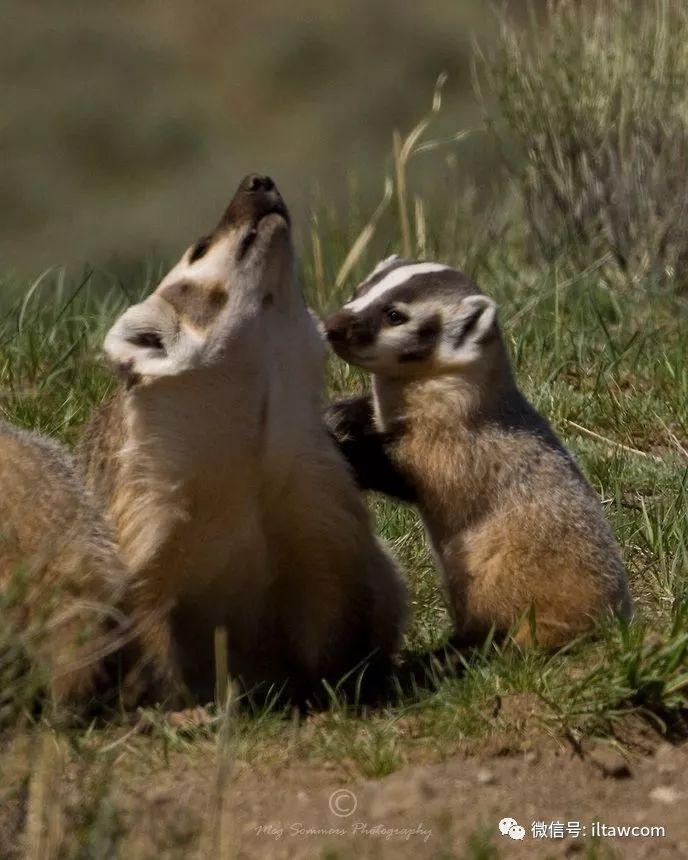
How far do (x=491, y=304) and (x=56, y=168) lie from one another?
1615cm

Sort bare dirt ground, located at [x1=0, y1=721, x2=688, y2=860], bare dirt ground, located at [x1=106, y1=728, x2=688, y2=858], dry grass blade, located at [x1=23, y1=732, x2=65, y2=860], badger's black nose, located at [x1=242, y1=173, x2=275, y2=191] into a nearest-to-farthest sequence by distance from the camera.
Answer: dry grass blade, located at [x1=23, y1=732, x2=65, y2=860] → bare dirt ground, located at [x1=0, y1=721, x2=688, y2=860] → bare dirt ground, located at [x1=106, y1=728, x2=688, y2=858] → badger's black nose, located at [x1=242, y1=173, x2=275, y2=191]

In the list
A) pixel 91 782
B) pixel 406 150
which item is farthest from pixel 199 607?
pixel 406 150

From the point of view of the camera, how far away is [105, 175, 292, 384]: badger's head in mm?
4055

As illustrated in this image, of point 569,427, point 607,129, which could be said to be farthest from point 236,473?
point 607,129

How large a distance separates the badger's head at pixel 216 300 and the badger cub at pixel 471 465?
337 millimetres

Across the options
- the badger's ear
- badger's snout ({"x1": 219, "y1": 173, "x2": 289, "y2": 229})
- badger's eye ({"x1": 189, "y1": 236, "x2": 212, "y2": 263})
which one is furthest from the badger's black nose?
the badger's ear

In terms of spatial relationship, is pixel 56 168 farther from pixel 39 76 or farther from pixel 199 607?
pixel 199 607

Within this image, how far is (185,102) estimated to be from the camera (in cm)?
2211

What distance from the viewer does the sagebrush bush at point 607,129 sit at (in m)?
6.72

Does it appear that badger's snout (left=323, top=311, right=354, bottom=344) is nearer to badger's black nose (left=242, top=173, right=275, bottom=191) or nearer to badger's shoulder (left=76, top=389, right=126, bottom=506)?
badger's black nose (left=242, top=173, right=275, bottom=191)

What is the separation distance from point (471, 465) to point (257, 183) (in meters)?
0.86

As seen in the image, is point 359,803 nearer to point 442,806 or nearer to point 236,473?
point 442,806

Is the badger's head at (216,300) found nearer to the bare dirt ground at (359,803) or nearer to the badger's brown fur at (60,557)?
the badger's brown fur at (60,557)

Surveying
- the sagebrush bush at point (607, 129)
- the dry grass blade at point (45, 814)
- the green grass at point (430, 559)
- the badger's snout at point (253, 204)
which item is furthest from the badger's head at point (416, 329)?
the sagebrush bush at point (607, 129)
